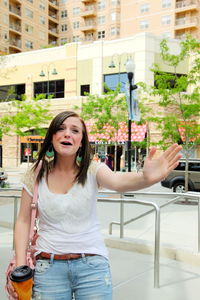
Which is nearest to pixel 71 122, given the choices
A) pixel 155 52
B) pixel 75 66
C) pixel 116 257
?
pixel 116 257

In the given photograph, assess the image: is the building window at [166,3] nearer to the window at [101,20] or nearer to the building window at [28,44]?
the window at [101,20]

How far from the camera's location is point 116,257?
514 cm

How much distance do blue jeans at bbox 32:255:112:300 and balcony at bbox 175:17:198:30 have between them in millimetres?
53617

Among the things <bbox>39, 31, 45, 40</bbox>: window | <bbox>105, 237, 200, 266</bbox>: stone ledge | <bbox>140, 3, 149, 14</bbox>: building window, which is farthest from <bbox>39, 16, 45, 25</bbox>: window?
<bbox>105, 237, 200, 266</bbox>: stone ledge

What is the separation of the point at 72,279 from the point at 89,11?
2450 inches

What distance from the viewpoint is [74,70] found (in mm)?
34469

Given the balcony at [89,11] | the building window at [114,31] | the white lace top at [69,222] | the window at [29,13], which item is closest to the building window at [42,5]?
the window at [29,13]

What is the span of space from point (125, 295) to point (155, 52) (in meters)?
29.8

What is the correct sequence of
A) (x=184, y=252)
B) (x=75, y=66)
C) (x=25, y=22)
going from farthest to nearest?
(x=25, y=22), (x=75, y=66), (x=184, y=252)

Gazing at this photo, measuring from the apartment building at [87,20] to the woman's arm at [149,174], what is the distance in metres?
53.0

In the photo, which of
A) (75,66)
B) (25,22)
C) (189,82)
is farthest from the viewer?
(25,22)

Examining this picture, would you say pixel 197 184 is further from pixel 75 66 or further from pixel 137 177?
pixel 75 66

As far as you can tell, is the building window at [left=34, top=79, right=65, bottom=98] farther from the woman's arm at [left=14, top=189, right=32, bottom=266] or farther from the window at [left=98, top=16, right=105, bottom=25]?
the woman's arm at [left=14, top=189, right=32, bottom=266]

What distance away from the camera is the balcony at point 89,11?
5868cm
